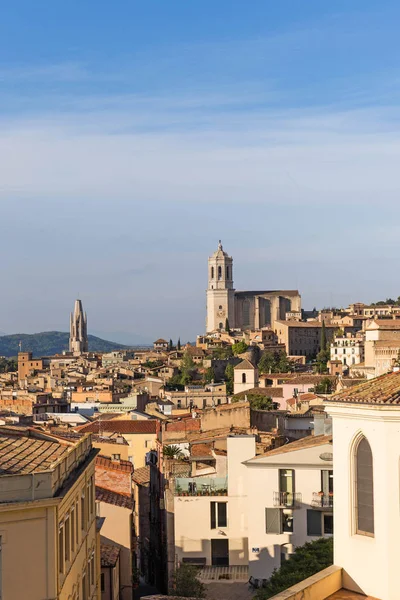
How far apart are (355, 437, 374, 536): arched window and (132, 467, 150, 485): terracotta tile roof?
27.4m

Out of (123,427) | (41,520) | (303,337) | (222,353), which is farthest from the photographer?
(303,337)

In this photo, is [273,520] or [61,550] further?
[273,520]

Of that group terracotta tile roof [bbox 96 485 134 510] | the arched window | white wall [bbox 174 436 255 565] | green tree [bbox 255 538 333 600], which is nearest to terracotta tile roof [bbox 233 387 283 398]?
Result: terracotta tile roof [bbox 96 485 134 510]

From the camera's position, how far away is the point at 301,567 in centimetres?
1719

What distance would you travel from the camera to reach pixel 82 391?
285ft

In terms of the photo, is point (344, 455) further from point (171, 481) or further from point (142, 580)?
point (142, 580)

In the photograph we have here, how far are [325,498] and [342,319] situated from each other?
140 m

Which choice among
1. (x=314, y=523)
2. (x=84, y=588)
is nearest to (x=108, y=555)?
(x=314, y=523)

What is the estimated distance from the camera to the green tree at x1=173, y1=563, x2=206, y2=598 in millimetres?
21734

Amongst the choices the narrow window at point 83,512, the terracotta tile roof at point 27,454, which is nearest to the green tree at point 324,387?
the narrow window at point 83,512

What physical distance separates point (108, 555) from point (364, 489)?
14.6 meters

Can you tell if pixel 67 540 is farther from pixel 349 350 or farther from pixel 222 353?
pixel 222 353

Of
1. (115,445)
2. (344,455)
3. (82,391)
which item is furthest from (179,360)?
(344,455)

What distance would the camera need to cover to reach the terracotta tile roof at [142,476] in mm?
37000
